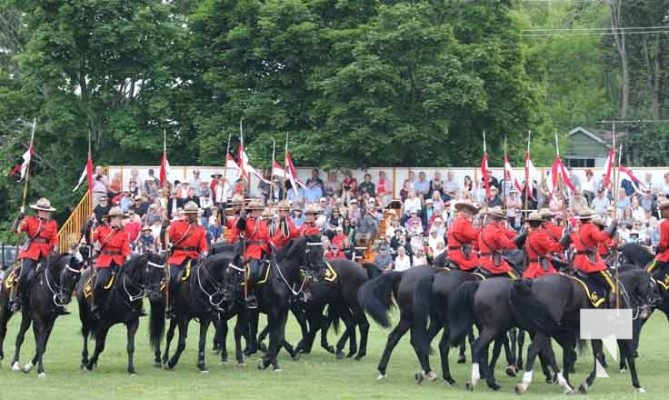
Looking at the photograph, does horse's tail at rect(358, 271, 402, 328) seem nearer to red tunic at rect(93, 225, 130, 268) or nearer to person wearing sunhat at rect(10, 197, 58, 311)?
red tunic at rect(93, 225, 130, 268)

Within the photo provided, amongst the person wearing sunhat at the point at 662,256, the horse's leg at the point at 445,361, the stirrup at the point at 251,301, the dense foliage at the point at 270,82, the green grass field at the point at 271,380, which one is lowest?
the green grass field at the point at 271,380

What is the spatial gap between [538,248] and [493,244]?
71cm

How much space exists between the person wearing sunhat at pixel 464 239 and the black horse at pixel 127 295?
4.71 meters

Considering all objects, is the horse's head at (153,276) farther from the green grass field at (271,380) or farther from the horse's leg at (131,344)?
the green grass field at (271,380)

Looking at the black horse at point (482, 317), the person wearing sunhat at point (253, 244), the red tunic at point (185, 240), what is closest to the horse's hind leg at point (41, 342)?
the red tunic at point (185, 240)

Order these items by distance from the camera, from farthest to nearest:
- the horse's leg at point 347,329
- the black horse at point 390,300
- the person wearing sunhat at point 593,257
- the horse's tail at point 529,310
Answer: the horse's leg at point 347,329
the black horse at point 390,300
the person wearing sunhat at point 593,257
the horse's tail at point 529,310

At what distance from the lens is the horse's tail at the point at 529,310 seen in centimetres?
2017

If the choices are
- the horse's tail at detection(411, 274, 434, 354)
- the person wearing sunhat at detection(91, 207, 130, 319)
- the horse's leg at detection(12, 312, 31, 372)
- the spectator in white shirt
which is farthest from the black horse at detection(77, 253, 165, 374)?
the spectator in white shirt

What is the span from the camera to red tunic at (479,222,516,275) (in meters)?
21.6

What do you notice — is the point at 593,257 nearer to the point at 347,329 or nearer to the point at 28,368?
the point at 347,329

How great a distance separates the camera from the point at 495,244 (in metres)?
21.6

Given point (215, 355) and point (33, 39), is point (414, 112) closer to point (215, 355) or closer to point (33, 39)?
point (33, 39)

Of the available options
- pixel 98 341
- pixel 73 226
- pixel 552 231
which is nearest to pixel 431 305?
pixel 552 231

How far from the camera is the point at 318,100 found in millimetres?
42375
